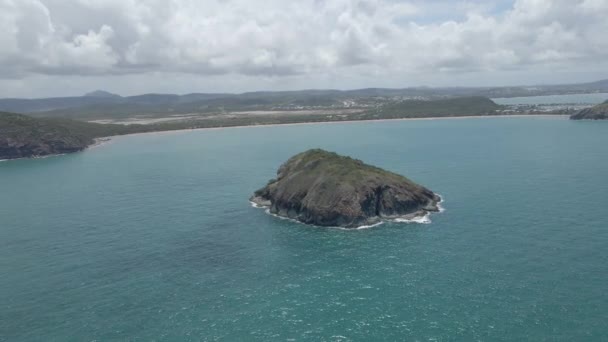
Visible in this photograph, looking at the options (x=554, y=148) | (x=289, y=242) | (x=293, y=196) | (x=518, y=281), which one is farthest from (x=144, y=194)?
(x=554, y=148)

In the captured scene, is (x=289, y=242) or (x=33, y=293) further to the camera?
(x=289, y=242)

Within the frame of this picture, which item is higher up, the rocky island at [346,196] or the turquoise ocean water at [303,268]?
the rocky island at [346,196]

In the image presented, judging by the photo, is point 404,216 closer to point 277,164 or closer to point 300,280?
point 300,280

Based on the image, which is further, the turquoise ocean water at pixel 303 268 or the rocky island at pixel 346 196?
the rocky island at pixel 346 196

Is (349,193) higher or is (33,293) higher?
(349,193)
